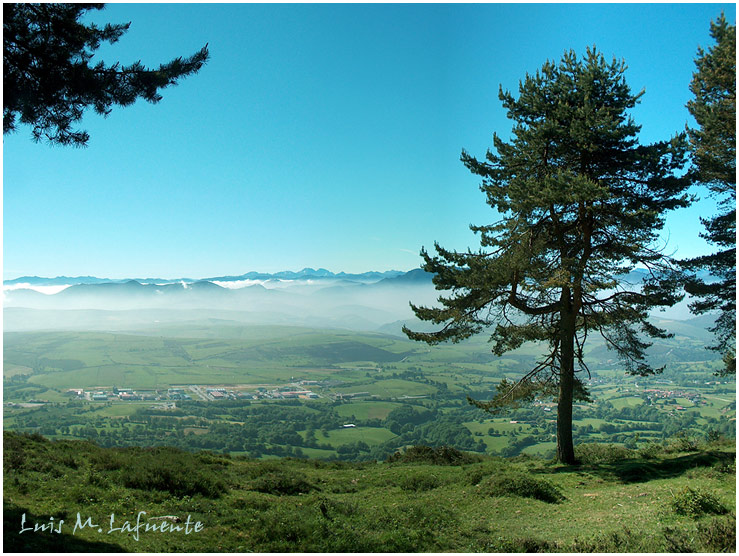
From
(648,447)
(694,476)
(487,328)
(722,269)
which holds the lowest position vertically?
(648,447)

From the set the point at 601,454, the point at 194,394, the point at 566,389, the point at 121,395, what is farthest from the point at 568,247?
the point at 121,395

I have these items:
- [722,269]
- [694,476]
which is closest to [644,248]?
[722,269]

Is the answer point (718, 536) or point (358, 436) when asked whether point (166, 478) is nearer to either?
point (718, 536)

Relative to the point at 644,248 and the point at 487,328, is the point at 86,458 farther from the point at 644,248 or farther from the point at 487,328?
the point at 644,248

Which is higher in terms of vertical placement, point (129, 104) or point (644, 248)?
point (129, 104)

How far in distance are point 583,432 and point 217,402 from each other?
147ft

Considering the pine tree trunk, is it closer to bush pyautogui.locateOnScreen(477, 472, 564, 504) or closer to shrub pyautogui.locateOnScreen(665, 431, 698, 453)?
bush pyautogui.locateOnScreen(477, 472, 564, 504)

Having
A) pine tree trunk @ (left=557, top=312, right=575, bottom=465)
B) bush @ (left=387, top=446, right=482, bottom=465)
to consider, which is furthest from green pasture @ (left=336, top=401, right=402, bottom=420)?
pine tree trunk @ (left=557, top=312, right=575, bottom=465)

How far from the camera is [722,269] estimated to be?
12.0 m

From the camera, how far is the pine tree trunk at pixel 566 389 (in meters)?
11.9

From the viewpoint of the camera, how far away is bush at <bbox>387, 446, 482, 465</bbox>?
14.2 metres

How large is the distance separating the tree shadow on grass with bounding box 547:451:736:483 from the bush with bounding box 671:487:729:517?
2.91 m

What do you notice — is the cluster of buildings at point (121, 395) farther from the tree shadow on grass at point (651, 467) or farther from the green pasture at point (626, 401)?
the tree shadow on grass at point (651, 467)

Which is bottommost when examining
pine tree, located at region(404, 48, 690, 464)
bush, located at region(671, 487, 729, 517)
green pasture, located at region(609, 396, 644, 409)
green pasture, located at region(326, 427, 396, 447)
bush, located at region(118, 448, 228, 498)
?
green pasture, located at region(326, 427, 396, 447)
